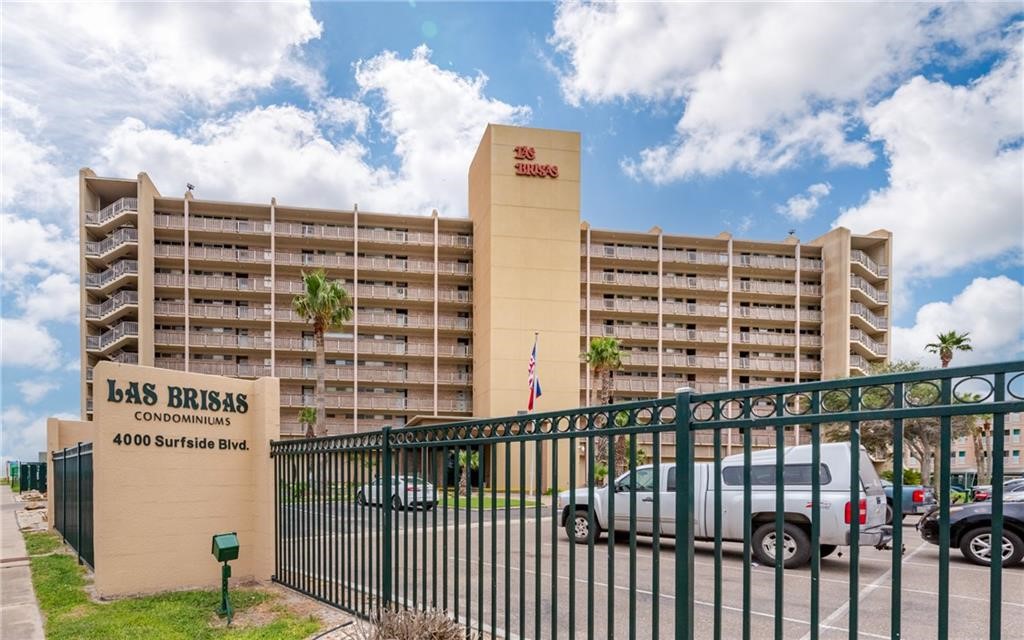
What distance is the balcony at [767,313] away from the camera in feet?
176

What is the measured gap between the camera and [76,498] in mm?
12672

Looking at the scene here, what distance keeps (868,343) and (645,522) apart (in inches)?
1914

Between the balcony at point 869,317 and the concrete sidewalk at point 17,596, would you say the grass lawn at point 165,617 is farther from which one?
the balcony at point 869,317

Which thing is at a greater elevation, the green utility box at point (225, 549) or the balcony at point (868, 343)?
the balcony at point (868, 343)

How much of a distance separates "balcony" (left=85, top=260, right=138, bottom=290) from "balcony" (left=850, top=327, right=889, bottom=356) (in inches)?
2124

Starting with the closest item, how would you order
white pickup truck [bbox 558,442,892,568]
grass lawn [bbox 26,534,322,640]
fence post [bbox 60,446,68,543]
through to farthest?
1. grass lawn [bbox 26,534,322,640]
2. white pickup truck [bbox 558,442,892,568]
3. fence post [bbox 60,446,68,543]

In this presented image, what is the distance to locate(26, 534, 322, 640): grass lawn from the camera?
7145 millimetres

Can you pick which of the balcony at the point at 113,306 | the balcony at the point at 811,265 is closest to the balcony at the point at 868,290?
the balcony at the point at 811,265

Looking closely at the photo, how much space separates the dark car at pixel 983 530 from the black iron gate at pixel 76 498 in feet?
A: 45.4

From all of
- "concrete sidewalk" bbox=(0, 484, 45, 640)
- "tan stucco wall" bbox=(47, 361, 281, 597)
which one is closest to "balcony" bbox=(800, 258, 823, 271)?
"tan stucco wall" bbox=(47, 361, 281, 597)

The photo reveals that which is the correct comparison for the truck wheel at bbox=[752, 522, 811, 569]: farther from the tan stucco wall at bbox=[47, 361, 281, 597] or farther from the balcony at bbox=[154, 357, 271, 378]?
the balcony at bbox=[154, 357, 271, 378]

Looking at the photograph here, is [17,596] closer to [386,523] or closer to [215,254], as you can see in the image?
[386,523]

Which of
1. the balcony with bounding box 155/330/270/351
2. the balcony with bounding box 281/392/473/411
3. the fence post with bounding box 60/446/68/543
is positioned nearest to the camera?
the fence post with bounding box 60/446/68/543

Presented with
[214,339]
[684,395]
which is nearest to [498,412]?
[214,339]
